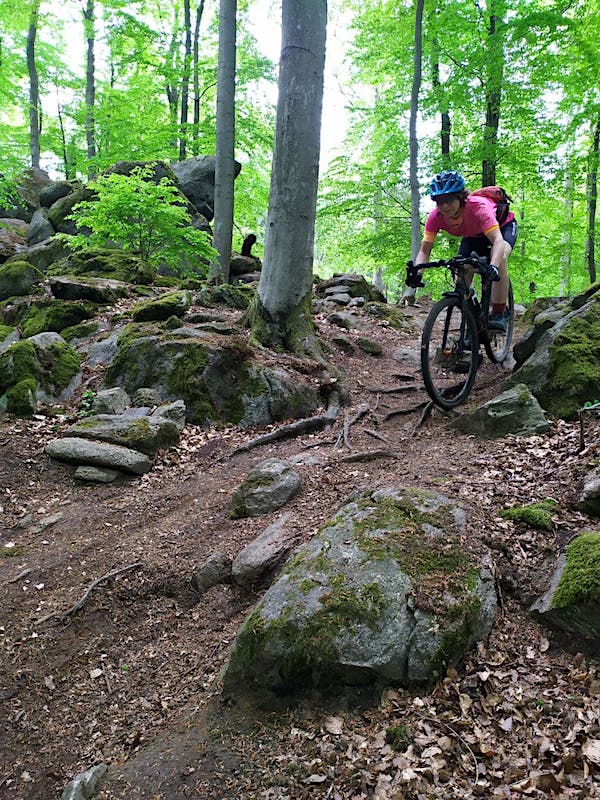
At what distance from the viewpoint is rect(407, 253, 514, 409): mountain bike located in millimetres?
4918

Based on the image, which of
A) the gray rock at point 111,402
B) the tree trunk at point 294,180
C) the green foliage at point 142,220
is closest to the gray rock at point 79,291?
the green foliage at point 142,220

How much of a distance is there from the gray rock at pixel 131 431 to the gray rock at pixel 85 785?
3219 millimetres

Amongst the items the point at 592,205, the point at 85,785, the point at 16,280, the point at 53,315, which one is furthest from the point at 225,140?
the point at 85,785

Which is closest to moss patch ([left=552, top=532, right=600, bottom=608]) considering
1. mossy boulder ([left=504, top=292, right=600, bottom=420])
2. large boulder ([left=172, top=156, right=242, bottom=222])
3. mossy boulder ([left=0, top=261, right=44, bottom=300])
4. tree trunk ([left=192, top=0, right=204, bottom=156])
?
mossy boulder ([left=504, top=292, right=600, bottom=420])

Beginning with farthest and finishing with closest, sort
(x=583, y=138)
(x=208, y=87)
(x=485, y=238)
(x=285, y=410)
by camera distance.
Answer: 1. (x=208, y=87)
2. (x=583, y=138)
3. (x=285, y=410)
4. (x=485, y=238)

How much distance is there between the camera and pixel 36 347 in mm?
6336

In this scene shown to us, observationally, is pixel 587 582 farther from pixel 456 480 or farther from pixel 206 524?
pixel 206 524

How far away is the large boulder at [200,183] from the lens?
634 inches

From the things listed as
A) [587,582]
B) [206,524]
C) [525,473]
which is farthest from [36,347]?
[587,582]

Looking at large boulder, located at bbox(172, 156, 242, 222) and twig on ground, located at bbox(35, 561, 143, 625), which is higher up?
large boulder, located at bbox(172, 156, 242, 222)

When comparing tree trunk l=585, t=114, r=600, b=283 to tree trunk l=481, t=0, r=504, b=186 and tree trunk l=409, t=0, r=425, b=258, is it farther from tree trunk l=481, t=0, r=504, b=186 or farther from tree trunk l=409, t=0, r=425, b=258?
tree trunk l=409, t=0, r=425, b=258

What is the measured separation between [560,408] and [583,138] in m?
15.8

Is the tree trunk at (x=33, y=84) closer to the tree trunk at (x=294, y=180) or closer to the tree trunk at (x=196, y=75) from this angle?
the tree trunk at (x=196, y=75)

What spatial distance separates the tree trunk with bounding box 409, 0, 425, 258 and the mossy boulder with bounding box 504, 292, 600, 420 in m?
9.72
